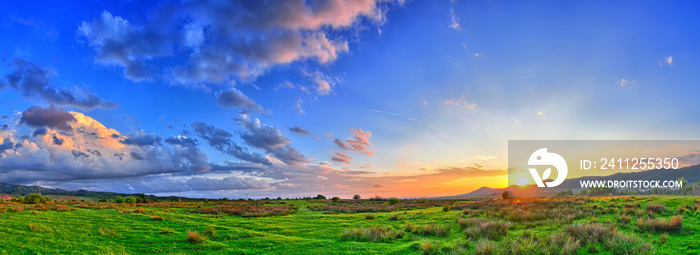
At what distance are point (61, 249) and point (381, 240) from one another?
599 inches

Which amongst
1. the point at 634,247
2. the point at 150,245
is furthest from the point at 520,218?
the point at 150,245

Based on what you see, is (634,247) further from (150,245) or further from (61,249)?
(61,249)

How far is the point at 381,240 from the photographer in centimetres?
1622

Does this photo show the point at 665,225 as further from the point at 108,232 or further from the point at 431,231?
the point at 108,232

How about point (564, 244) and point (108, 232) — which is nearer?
point (564, 244)

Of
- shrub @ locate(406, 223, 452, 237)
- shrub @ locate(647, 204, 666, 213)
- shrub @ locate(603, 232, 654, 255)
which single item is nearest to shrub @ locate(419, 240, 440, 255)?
shrub @ locate(406, 223, 452, 237)

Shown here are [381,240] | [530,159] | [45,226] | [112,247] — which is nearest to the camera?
[112,247]

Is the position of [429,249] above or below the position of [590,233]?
below

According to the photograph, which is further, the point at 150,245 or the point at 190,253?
the point at 150,245

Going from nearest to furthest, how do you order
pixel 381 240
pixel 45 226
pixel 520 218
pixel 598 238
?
pixel 598 238 → pixel 381 240 → pixel 45 226 → pixel 520 218

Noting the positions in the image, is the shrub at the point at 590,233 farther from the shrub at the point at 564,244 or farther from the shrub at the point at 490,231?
the shrub at the point at 490,231

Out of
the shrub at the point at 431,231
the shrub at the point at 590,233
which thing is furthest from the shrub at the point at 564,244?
the shrub at the point at 431,231

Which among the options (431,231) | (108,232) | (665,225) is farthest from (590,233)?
(108,232)

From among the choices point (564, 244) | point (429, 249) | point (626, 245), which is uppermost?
point (626, 245)
